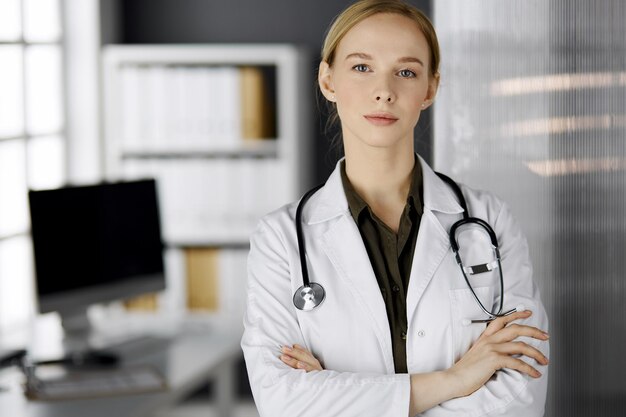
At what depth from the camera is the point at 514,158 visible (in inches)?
79.4

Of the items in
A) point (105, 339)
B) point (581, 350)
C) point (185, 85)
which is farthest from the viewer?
point (185, 85)

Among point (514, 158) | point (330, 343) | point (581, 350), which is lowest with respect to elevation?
point (581, 350)

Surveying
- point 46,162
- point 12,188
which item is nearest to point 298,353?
point 12,188

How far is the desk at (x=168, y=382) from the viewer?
2.57 meters

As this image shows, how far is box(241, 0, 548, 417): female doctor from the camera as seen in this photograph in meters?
1.51

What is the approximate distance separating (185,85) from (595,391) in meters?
2.53

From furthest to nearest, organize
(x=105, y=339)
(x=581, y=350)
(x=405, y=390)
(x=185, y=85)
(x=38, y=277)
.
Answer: (x=185, y=85) < (x=105, y=339) < (x=38, y=277) < (x=581, y=350) < (x=405, y=390)

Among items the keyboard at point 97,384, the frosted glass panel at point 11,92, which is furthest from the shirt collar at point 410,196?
the frosted glass panel at point 11,92

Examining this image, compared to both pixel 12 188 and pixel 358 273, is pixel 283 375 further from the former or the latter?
pixel 12 188

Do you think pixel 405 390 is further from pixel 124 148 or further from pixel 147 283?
pixel 124 148

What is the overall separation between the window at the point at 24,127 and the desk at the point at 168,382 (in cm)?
87

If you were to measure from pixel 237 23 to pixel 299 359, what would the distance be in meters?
3.12

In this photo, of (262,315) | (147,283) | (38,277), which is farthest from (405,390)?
(147,283)

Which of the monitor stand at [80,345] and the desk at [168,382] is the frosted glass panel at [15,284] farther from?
the desk at [168,382]
